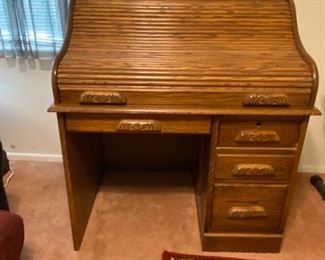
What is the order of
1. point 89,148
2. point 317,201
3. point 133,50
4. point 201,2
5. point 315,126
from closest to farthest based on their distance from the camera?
1. point 133,50
2. point 201,2
3. point 89,148
4. point 317,201
5. point 315,126

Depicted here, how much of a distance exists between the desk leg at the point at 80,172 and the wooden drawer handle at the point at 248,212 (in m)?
0.67

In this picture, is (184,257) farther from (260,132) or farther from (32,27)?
(32,27)

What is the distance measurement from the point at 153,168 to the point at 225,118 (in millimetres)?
964

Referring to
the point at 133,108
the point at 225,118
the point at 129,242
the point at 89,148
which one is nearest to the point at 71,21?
the point at 133,108

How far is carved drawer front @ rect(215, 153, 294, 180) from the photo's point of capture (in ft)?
4.21

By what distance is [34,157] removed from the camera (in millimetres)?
2174

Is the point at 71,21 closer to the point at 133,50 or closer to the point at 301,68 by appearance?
the point at 133,50

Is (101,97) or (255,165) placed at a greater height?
(101,97)

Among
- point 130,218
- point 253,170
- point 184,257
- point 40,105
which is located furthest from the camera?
point 40,105

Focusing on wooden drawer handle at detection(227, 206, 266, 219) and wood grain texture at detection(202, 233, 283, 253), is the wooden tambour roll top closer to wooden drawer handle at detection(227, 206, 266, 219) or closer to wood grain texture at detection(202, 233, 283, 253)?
wooden drawer handle at detection(227, 206, 266, 219)

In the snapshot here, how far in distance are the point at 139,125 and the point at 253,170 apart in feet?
1.59

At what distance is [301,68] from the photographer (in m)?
1.18

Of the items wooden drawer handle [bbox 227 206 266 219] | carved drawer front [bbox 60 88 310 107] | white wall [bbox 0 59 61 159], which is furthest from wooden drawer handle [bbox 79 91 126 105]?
white wall [bbox 0 59 61 159]

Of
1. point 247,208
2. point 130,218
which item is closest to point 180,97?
point 247,208
